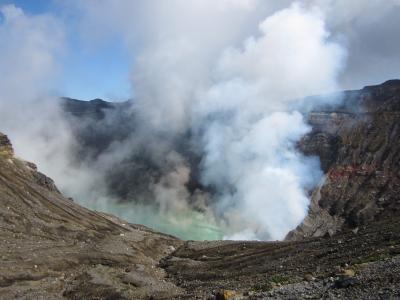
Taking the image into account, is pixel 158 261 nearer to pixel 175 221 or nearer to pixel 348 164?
pixel 175 221

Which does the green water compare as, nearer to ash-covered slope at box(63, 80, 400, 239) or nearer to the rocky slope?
ash-covered slope at box(63, 80, 400, 239)

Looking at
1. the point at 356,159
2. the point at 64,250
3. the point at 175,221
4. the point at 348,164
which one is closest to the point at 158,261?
the point at 64,250

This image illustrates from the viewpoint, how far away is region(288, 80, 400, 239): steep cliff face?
4444 inches

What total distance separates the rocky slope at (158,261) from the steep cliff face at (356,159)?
111 ft

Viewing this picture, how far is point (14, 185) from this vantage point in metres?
96.9

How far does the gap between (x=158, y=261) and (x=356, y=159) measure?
229 feet

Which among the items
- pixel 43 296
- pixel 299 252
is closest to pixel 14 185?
pixel 43 296

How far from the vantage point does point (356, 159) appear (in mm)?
132625

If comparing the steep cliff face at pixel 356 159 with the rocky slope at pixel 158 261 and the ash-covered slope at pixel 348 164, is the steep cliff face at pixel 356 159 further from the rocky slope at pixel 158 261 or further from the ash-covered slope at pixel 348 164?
the rocky slope at pixel 158 261

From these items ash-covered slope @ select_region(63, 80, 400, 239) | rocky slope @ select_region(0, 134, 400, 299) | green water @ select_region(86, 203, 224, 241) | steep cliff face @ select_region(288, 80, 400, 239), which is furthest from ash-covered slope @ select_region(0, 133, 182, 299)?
ash-covered slope @ select_region(63, 80, 400, 239)

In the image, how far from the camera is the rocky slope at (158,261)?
105 ft

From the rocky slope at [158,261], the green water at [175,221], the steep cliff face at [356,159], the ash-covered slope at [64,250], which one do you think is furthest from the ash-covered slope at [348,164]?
the ash-covered slope at [64,250]

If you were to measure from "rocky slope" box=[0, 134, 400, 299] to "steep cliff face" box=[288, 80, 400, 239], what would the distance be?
33.9m

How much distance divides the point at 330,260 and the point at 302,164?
90.8 metres
